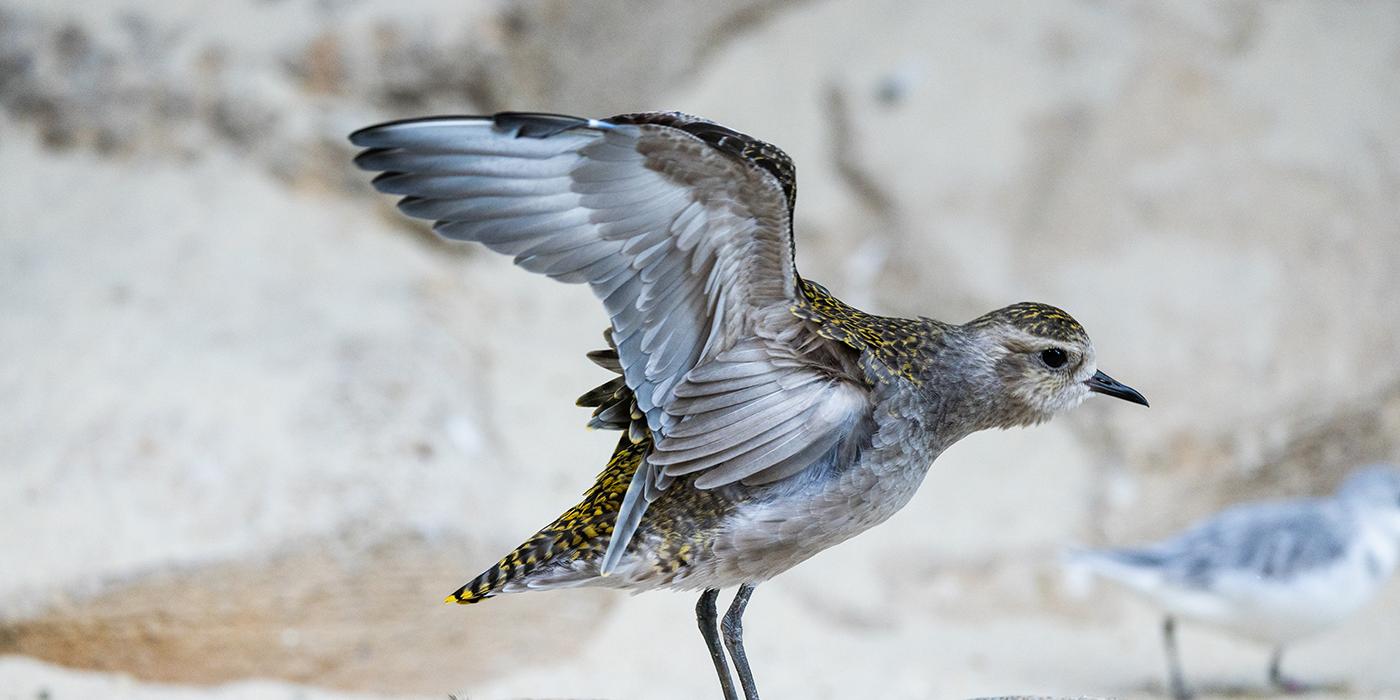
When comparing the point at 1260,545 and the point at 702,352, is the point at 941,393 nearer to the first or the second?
the point at 702,352

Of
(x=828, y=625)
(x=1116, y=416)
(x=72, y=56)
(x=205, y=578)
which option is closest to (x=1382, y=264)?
(x=1116, y=416)

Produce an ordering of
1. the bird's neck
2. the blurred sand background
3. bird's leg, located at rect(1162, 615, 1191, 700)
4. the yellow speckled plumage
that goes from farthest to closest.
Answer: bird's leg, located at rect(1162, 615, 1191, 700) → the blurred sand background → the bird's neck → the yellow speckled plumage

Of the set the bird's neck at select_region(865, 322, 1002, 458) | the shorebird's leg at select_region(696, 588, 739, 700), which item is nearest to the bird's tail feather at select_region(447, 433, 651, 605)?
the shorebird's leg at select_region(696, 588, 739, 700)

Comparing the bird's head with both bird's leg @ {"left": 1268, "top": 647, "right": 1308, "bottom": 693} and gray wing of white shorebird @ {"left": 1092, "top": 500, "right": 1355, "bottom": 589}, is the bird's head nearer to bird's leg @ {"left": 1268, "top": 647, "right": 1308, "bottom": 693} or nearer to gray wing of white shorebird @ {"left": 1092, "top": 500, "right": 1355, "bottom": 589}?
gray wing of white shorebird @ {"left": 1092, "top": 500, "right": 1355, "bottom": 589}

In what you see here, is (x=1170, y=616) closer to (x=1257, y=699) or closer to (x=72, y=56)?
(x=1257, y=699)

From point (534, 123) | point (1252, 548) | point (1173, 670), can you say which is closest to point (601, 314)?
point (1173, 670)

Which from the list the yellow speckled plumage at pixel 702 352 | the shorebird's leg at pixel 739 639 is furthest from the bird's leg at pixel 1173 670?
the shorebird's leg at pixel 739 639
